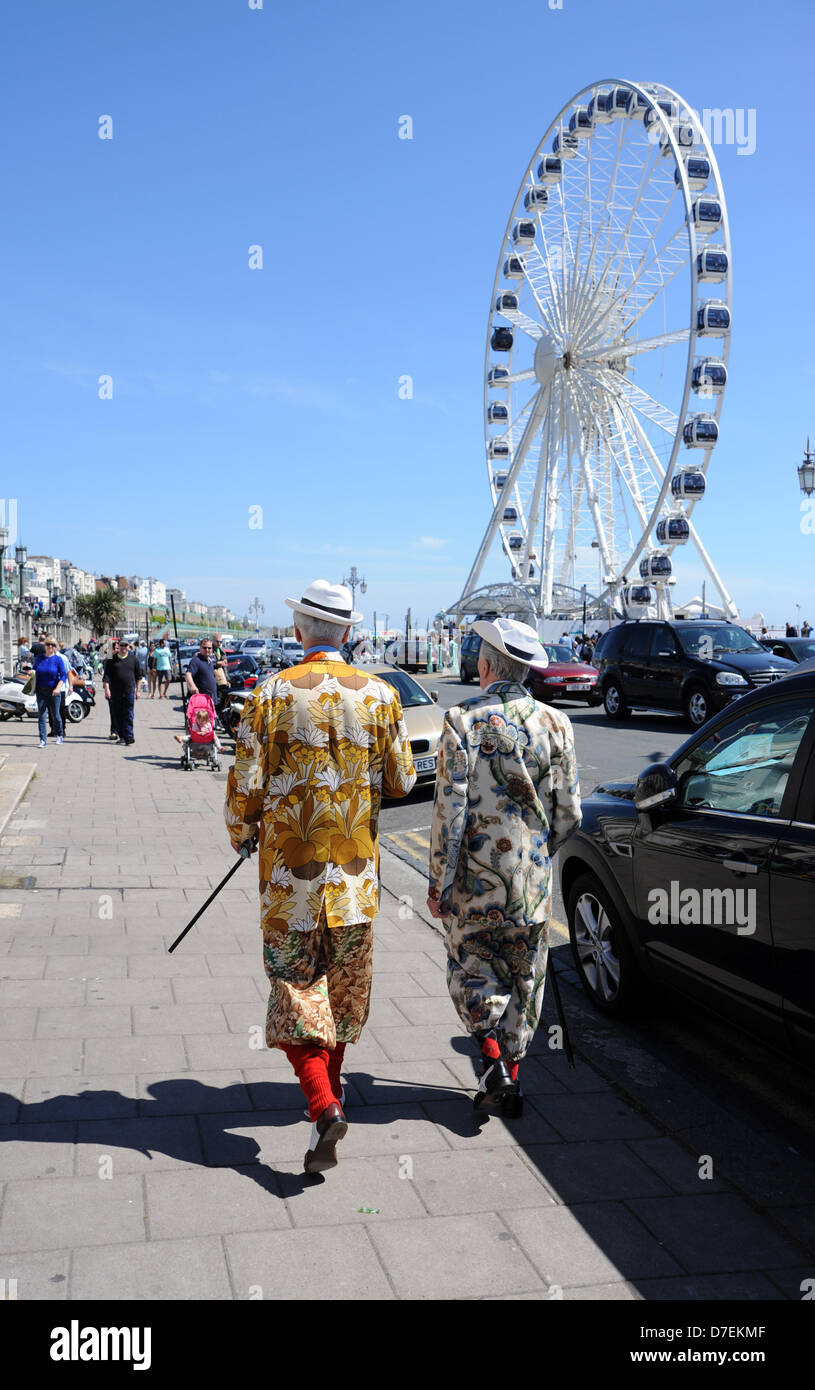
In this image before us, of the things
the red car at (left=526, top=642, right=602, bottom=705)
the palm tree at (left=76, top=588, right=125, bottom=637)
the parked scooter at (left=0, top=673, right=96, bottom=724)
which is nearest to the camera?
the parked scooter at (left=0, top=673, right=96, bottom=724)

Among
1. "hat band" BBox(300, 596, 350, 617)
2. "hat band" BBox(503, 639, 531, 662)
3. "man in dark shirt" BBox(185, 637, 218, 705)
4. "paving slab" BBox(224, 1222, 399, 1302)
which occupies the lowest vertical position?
"paving slab" BBox(224, 1222, 399, 1302)

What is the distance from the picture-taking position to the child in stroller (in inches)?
569

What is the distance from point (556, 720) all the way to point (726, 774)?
0.80 metres

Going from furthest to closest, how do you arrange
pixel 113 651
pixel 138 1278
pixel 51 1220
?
pixel 113 651, pixel 51 1220, pixel 138 1278

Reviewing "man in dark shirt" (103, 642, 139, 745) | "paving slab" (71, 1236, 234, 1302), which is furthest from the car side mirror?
"man in dark shirt" (103, 642, 139, 745)

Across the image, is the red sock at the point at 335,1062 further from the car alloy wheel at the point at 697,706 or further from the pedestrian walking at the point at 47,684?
the car alloy wheel at the point at 697,706

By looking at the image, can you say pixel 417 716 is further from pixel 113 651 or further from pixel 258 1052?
pixel 258 1052

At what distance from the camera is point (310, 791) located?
3395 millimetres

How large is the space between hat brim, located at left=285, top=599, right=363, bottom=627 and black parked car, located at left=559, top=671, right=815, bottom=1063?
1.44 m

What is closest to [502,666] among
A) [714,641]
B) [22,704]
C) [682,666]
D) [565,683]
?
[682,666]

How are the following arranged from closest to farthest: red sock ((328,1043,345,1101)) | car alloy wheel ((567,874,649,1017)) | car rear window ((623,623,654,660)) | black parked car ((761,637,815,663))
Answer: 1. red sock ((328,1043,345,1101))
2. car alloy wheel ((567,874,649,1017))
3. car rear window ((623,623,654,660))
4. black parked car ((761,637,815,663))

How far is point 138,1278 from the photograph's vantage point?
273 cm

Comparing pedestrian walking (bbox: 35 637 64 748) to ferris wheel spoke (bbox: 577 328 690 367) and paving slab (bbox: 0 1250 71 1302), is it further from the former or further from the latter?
ferris wheel spoke (bbox: 577 328 690 367)
